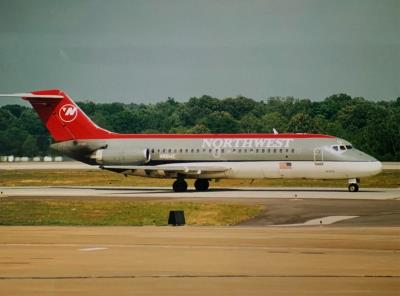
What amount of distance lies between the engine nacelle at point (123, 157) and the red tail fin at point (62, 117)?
1.80 metres

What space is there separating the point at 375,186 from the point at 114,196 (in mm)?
24597

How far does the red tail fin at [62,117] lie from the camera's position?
72938 mm

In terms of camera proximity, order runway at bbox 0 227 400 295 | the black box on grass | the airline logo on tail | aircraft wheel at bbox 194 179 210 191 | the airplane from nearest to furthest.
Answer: runway at bbox 0 227 400 295 < the black box on grass < the airplane < aircraft wheel at bbox 194 179 210 191 < the airline logo on tail

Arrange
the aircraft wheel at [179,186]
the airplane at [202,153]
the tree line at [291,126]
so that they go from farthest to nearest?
the tree line at [291,126]
the aircraft wheel at [179,186]
the airplane at [202,153]

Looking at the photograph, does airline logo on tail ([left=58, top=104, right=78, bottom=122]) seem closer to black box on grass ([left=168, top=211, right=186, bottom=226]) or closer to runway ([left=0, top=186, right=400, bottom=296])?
runway ([left=0, top=186, right=400, bottom=296])

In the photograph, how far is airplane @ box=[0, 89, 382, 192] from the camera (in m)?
66.5

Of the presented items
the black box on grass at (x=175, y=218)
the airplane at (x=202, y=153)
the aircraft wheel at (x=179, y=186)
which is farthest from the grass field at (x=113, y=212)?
the airplane at (x=202, y=153)

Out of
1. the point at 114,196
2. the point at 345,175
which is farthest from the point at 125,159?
the point at 345,175

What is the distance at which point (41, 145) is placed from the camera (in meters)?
149

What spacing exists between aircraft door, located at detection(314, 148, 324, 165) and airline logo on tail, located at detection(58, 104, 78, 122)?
18.0 m

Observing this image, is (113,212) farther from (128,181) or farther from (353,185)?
(128,181)

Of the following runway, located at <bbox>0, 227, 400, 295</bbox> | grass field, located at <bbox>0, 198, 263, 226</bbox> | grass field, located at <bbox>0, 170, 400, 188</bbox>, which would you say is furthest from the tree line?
runway, located at <bbox>0, 227, 400, 295</bbox>

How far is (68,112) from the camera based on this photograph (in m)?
73.9

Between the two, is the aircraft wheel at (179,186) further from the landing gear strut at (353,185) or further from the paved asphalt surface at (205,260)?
the paved asphalt surface at (205,260)
